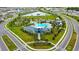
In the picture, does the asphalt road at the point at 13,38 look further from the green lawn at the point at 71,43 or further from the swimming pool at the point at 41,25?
the green lawn at the point at 71,43

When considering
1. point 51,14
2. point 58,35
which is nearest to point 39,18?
point 51,14

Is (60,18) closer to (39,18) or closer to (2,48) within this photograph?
(39,18)

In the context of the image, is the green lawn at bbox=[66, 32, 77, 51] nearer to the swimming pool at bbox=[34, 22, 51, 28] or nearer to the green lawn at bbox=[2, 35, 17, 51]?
the swimming pool at bbox=[34, 22, 51, 28]

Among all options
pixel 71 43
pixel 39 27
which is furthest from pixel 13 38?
pixel 71 43

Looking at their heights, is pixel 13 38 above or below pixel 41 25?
below

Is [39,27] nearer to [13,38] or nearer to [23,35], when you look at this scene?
[23,35]

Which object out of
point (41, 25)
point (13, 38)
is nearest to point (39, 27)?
point (41, 25)

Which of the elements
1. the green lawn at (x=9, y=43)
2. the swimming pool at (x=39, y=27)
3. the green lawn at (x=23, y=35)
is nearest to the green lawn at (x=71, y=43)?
the swimming pool at (x=39, y=27)

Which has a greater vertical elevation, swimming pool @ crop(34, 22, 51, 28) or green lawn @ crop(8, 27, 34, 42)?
swimming pool @ crop(34, 22, 51, 28)

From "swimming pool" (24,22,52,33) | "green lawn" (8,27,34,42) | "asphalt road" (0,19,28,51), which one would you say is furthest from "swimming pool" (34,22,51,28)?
"asphalt road" (0,19,28,51)

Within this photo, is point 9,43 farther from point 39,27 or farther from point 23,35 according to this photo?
point 39,27

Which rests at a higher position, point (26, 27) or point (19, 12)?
point (19, 12)
